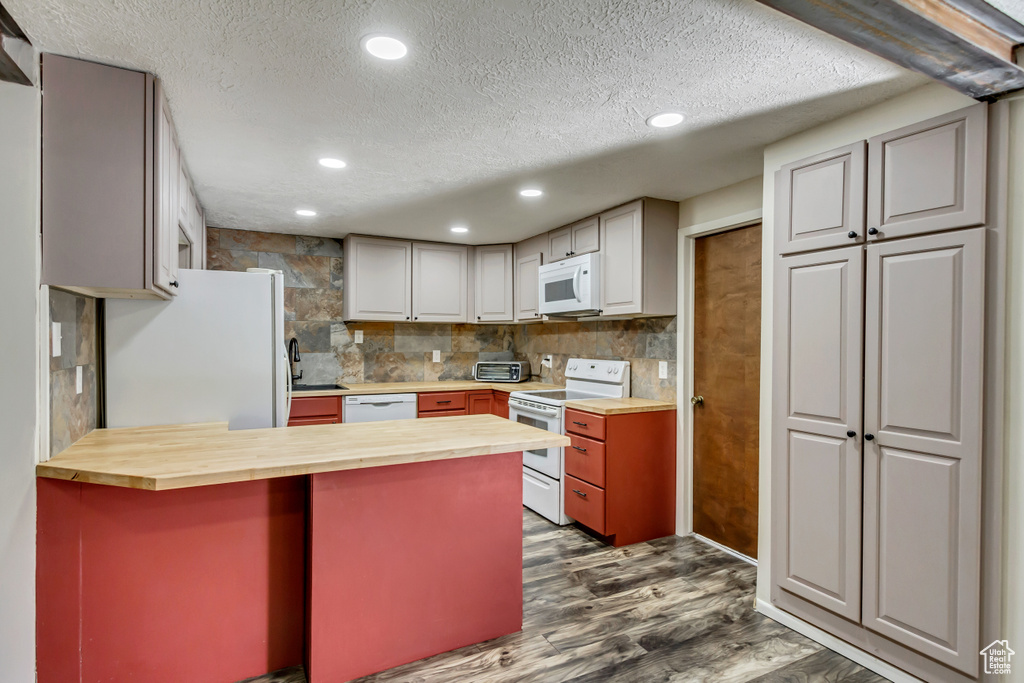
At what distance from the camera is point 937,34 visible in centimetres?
137

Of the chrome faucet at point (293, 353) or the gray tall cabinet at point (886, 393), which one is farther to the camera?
the chrome faucet at point (293, 353)

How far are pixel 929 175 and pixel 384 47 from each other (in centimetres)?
192

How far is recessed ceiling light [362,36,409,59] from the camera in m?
1.55

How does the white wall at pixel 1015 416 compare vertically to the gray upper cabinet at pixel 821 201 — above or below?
below

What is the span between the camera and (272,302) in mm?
2795

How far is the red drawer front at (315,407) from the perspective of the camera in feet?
13.0

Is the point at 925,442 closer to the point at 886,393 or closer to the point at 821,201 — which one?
the point at 886,393

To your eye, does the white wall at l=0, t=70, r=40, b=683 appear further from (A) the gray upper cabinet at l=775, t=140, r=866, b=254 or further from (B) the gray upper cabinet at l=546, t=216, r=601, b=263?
(B) the gray upper cabinet at l=546, t=216, r=601, b=263

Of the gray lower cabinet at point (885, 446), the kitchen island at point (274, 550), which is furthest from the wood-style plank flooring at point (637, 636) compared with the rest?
the gray lower cabinet at point (885, 446)

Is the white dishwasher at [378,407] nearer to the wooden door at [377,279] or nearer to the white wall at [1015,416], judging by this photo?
the wooden door at [377,279]

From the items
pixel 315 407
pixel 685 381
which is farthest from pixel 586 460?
pixel 315 407

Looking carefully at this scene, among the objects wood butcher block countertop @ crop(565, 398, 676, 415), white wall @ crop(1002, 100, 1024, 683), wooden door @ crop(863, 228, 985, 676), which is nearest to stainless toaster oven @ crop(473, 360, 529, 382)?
wood butcher block countertop @ crop(565, 398, 676, 415)

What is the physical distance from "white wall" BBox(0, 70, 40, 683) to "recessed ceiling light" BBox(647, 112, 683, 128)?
2.19m

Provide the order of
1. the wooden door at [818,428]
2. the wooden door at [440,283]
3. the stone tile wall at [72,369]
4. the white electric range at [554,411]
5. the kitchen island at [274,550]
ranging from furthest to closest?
the wooden door at [440,283] < the white electric range at [554,411] < the wooden door at [818,428] < the stone tile wall at [72,369] < the kitchen island at [274,550]
